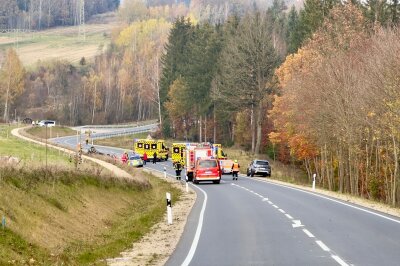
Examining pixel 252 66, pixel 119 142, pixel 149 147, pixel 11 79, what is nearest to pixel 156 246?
pixel 252 66

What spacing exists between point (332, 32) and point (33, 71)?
114440 mm

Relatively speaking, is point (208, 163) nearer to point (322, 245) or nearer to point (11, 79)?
point (322, 245)

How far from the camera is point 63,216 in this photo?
2098 cm

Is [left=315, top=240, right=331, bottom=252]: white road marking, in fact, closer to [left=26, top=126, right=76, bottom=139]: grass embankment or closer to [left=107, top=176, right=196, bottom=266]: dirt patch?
[left=107, top=176, right=196, bottom=266]: dirt patch

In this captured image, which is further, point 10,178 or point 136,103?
point 136,103

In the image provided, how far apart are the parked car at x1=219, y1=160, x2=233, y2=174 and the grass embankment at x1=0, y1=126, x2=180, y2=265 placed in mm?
27085

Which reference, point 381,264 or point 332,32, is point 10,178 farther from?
point 332,32

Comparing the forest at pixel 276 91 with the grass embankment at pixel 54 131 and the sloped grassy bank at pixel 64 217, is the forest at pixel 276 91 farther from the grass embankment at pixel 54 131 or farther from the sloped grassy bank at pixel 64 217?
the grass embankment at pixel 54 131

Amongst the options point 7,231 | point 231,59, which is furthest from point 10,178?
point 231,59

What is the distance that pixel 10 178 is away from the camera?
67.5 ft

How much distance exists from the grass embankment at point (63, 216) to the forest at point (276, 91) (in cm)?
1569

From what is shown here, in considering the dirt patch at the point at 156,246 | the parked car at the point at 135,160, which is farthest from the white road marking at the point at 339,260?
the parked car at the point at 135,160

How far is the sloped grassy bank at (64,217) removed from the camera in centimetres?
1474

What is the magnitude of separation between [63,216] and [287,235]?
7.77 m
